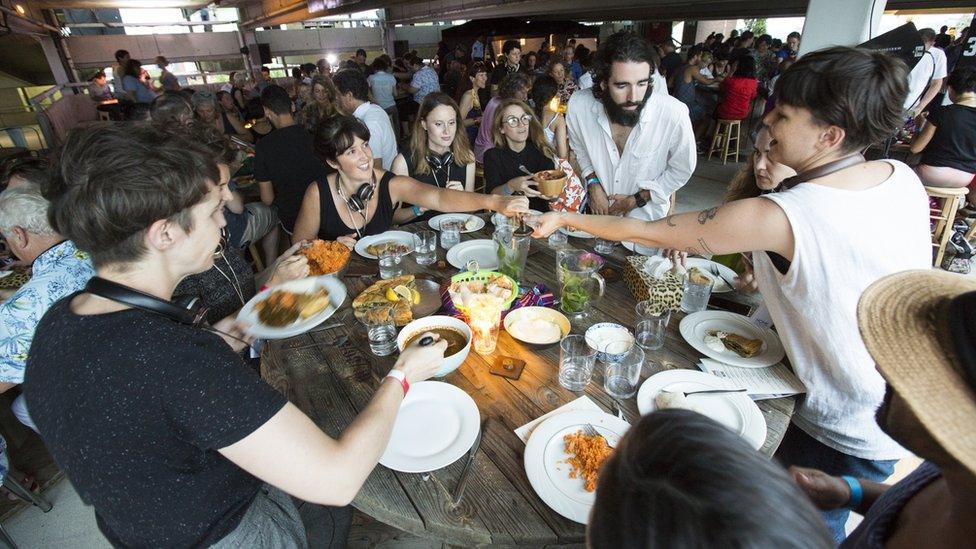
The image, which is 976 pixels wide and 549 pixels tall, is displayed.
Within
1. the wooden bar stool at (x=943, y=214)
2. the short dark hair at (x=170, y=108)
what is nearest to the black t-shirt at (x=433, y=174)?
the short dark hair at (x=170, y=108)

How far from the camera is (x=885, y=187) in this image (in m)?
1.53

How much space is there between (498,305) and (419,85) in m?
8.64

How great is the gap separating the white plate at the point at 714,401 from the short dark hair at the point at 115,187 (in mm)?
1679

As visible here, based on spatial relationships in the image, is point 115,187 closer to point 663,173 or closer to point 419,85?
point 663,173

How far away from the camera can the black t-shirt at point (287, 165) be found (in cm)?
447

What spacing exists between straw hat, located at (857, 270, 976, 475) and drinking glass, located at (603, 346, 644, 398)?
34.4 inches

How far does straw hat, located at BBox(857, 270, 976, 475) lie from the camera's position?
635 mm

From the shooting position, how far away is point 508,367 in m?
1.79

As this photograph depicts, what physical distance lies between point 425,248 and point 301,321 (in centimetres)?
96

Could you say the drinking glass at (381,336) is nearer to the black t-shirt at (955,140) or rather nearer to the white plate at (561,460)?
the white plate at (561,460)

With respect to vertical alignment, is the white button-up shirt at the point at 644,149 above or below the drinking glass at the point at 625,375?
above

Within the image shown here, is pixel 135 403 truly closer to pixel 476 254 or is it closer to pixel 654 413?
pixel 654 413

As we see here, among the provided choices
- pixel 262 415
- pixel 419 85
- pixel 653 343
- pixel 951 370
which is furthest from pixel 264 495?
pixel 419 85

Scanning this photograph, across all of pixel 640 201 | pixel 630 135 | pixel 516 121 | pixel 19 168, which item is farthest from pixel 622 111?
pixel 19 168
